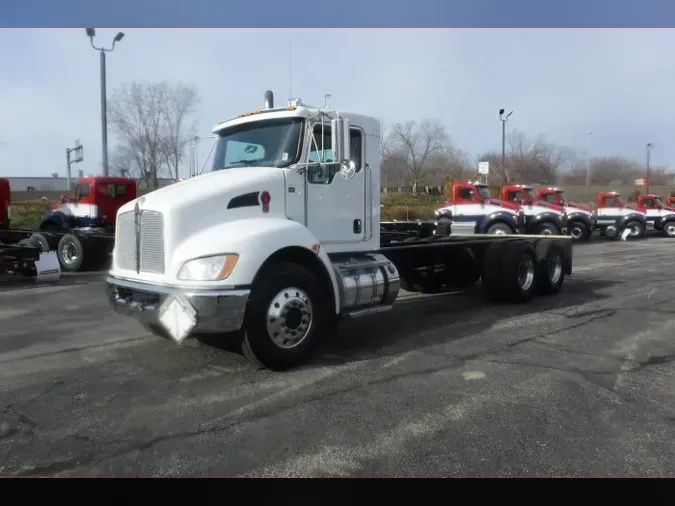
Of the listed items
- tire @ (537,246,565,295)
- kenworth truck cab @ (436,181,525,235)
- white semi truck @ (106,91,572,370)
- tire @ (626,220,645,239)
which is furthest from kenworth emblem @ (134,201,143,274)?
tire @ (626,220,645,239)

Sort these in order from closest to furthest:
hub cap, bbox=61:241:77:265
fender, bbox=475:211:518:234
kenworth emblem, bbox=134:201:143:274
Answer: kenworth emblem, bbox=134:201:143:274 < hub cap, bbox=61:241:77:265 < fender, bbox=475:211:518:234

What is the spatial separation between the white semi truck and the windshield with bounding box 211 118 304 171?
1 cm

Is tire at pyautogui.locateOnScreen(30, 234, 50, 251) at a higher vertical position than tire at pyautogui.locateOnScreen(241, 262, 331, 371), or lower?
higher

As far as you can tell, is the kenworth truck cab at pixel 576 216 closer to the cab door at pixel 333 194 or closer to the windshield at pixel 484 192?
the windshield at pixel 484 192

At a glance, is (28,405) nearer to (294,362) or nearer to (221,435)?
(221,435)

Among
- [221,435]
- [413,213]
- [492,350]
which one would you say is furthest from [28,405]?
[413,213]

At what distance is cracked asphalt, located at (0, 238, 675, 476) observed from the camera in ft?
12.2

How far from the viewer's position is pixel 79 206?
50.1ft

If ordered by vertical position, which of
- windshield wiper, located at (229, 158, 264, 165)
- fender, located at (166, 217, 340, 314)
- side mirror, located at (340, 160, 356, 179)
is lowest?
fender, located at (166, 217, 340, 314)

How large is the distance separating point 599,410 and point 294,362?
272cm

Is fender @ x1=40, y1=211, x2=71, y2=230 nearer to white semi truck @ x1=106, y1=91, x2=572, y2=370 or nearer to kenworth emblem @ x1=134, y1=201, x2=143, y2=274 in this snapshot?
white semi truck @ x1=106, y1=91, x2=572, y2=370

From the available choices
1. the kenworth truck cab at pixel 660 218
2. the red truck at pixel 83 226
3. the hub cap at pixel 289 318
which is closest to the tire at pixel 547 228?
the kenworth truck cab at pixel 660 218
